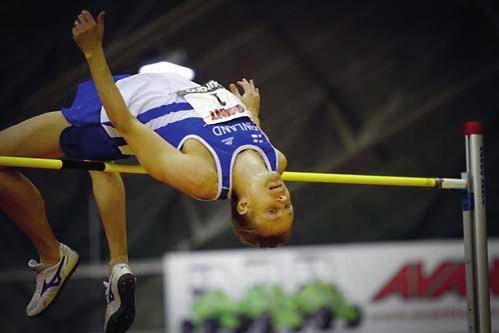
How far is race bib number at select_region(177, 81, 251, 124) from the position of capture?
3469 millimetres

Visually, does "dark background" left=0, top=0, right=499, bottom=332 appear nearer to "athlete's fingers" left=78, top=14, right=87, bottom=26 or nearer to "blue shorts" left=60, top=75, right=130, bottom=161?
"blue shorts" left=60, top=75, right=130, bottom=161

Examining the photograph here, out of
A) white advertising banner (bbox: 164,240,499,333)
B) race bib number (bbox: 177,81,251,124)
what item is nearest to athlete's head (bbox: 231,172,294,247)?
race bib number (bbox: 177,81,251,124)

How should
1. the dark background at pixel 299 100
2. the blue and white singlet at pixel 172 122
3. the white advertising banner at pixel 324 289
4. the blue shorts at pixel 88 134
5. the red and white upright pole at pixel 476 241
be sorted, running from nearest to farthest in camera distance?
the blue and white singlet at pixel 172 122
the blue shorts at pixel 88 134
the red and white upright pole at pixel 476 241
the white advertising banner at pixel 324 289
the dark background at pixel 299 100

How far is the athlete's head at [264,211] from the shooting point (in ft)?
11.0

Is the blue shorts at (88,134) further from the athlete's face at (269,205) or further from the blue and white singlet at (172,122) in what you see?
the athlete's face at (269,205)

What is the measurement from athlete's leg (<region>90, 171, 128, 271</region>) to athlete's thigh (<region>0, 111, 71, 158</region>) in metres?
0.26

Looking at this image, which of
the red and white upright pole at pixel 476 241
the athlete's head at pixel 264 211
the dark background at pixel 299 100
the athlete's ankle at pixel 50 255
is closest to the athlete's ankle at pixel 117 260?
the athlete's ankle at pixel 50 255

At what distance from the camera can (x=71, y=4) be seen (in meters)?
6.29

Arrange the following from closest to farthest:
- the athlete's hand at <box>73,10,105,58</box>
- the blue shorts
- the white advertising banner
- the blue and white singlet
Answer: the athlete's hand at <box>73,10,105,58</box>
the blue and white singlet
the blue shorts
the white advertising banner

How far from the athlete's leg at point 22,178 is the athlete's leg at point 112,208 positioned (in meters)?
0.22

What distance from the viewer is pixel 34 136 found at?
3613 mm

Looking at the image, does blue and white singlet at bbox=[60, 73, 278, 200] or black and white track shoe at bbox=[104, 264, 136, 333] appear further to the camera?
black and white track shoe at bbox=[104, 264, 136, 333]

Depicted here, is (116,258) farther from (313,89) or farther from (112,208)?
(313,89)

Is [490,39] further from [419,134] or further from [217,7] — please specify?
[217,7]
